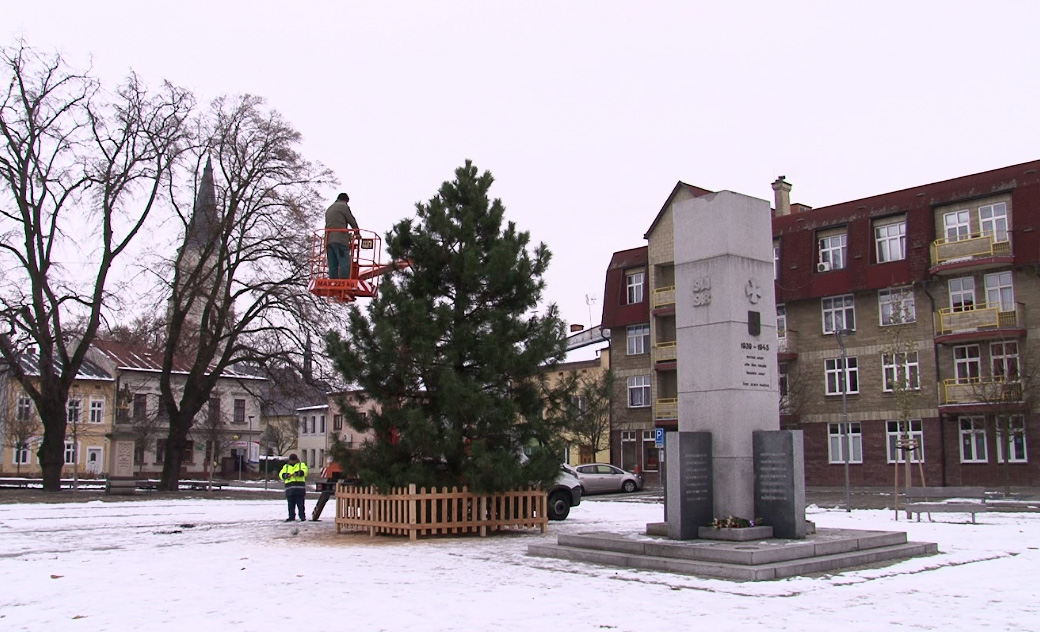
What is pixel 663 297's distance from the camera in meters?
49.5

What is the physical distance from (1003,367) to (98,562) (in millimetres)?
35134

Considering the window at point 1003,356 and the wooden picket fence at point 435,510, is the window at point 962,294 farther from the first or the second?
the wooden picket fence at point 435,510

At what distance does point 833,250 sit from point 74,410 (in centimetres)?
5154

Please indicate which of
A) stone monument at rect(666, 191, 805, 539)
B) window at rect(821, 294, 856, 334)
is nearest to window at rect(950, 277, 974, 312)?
window at rect(821, 294, 856, 334)

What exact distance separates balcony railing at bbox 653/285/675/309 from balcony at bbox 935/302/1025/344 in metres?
13.4

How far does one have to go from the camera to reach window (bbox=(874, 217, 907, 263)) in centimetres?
4197

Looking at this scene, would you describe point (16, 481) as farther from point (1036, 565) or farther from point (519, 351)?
point (1036, 565)

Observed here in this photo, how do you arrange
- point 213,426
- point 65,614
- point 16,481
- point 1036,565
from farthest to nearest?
1. point 213,426
2. point 16,481
3. point 1036,565
4. point 65,614

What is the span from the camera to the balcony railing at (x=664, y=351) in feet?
161

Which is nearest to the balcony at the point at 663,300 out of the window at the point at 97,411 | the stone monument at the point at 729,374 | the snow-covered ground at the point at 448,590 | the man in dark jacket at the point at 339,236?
the man in dark jacket at the point at 339,236

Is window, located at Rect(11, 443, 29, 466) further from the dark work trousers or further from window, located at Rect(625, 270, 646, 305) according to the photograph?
the dark work trousers

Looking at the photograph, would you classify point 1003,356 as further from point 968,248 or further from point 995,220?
point 995,220

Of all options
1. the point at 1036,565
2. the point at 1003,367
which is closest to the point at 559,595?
the point at 1036,565

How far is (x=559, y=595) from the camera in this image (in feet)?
34.1
